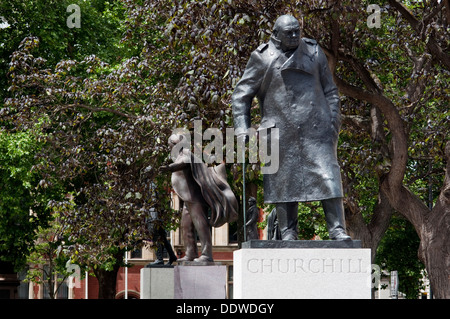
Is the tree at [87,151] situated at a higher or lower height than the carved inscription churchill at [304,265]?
higher

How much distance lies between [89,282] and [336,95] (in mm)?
44198

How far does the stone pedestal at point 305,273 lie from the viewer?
820 centimetres

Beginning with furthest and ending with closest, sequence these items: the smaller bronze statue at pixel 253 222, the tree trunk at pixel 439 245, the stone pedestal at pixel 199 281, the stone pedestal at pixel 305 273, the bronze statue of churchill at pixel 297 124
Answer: the smaller bronze statue at pixel 253 222
the tree trunk at pixel 439 245
the stone pedestal at pixel 199 281
the bronze statue of churchill at pixel 297 124
the stone pedestal at pixel 305 273

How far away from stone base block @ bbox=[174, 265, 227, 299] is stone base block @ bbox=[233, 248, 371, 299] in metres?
6.39

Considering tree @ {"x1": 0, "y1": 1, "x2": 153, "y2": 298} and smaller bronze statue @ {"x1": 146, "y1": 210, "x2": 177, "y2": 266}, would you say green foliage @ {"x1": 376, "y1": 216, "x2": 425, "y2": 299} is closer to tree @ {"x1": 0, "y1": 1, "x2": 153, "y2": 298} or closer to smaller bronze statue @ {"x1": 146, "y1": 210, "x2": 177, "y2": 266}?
tree @ {"x1": 0, "y1": 1, "x2": 153, "y2": 298}

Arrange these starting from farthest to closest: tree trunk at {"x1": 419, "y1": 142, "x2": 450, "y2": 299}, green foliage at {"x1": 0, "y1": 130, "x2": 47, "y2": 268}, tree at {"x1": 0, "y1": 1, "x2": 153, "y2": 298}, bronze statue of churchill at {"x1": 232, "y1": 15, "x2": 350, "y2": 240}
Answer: green foliage at {"x1": 0, "y1": 130, "x2": 47, "y2": 268}
tree at {"x1": 0, "y1": 1, "x2": 153, "y2": 298}
tree trunk at {"x1": 419, "y1": 142, "x2": 450, "y2": 299}
bronze statue of churchill at {"x1": 232, "y1": 15, "x2": 350, "y2": 240}

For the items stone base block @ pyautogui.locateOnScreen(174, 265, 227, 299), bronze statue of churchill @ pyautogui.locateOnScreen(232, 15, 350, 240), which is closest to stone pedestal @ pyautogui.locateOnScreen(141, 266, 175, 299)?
stone base block @ pyautogui.locateOnScreen(174, 265, 227, 299)

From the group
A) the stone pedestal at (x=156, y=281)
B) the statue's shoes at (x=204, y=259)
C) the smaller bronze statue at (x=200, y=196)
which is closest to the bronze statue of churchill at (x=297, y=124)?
the smaller bronze statue at (x=200, y=196)

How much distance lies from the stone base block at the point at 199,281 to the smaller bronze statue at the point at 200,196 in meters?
0.28

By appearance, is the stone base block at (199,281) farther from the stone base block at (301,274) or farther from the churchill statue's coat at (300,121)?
the stone base block at (301,274)

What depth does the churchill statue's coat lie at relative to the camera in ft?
28.8

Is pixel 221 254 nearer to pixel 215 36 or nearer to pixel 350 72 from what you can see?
pixel 350 72

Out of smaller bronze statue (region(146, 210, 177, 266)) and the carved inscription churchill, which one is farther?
smaller bronze statue (region(146, 210, 177, 266))
